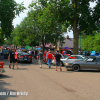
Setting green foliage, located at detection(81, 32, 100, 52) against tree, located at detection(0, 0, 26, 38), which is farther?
green foliage, located at detection(81, 32, 100, 52)

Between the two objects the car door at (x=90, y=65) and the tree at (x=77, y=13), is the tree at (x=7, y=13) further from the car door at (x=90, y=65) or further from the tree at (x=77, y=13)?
the car door at (x=90, y=65)

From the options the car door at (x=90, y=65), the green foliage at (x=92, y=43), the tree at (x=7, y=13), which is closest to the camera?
the car door at (x=90, y=65)

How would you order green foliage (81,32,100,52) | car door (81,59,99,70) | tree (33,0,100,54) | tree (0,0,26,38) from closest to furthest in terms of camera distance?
car door (81,59,99,70) < tree (33,0,100,54) < tree (0,0,26,38) < green foliage (81,32,100,52)

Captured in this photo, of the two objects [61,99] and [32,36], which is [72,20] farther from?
[61,99]

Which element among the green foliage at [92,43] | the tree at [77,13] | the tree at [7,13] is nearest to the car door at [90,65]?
the tree at [77,13]

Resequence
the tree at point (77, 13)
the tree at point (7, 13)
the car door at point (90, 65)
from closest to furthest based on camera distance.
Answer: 1. the car door at point (90, 65)
2. the tree at point (77, 13)
3. the tree at point (7, 13)

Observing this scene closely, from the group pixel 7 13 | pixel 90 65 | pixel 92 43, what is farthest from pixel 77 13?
pixel 92 43

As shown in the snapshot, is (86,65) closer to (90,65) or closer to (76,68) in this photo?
(90,65)

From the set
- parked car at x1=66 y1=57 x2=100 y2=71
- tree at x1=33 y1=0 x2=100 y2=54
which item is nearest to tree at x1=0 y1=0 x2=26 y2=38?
tree at x1=33 y1=0 x2=100 y2=54

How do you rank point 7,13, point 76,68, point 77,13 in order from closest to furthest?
point 76,68, point 77,13, point 7,13

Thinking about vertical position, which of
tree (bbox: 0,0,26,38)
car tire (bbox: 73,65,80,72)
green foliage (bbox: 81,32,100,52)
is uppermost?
tree (bbox: 0,0,26,38)

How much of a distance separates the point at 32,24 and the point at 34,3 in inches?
548

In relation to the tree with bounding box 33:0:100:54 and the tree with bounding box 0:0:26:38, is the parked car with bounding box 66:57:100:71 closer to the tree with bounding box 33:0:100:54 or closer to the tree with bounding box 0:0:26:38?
the tree with bounding box 33:0:100:54

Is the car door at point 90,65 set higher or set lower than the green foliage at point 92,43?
lower
